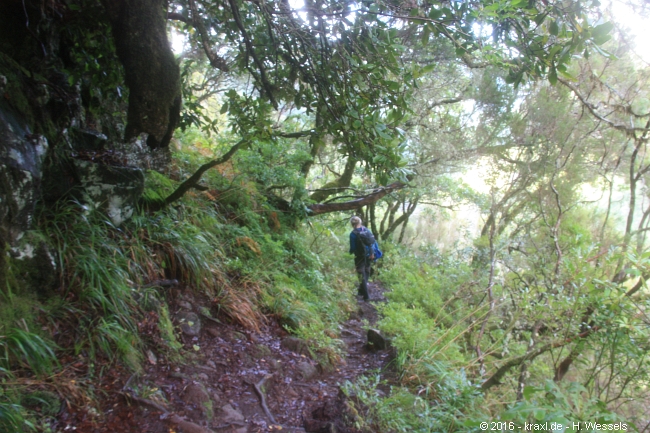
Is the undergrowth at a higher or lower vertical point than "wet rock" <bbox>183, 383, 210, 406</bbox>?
higher

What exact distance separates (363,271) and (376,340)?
283 cm

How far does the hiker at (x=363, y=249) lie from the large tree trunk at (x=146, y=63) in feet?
16.6

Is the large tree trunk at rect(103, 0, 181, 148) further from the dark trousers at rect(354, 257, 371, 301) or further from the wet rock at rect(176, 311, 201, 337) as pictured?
the dark trousers at rect(354, 257, 371, 301)

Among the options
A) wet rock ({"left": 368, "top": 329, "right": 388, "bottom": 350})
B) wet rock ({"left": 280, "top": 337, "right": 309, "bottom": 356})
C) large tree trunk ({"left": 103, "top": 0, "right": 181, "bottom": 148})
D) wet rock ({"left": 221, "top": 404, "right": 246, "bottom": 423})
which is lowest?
wet rock ({"left": 221, "top": 404, "right": 246, "bottom": 423})

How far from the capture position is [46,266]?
9.77 feet

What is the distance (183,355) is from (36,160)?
2.02 m

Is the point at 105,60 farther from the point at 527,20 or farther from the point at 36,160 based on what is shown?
the point at 527,20

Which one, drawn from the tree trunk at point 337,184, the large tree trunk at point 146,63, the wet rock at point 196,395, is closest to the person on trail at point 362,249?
the tree trunk at point 337,184

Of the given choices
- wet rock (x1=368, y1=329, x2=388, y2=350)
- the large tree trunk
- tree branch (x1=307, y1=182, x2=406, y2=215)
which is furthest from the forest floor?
tree branch (x1=307, y1=182, x2=406, y2=215)

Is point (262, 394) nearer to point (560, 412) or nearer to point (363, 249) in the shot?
point (560, 412)

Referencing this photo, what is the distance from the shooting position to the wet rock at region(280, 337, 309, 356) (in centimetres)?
455

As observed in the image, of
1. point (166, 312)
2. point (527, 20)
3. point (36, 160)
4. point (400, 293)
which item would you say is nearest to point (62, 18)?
point (36, 160)

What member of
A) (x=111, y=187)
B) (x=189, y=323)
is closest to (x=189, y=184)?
(x=111, y=187)

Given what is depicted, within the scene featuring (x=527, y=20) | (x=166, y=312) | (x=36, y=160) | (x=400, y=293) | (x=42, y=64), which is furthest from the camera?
(x=400, y=293)
